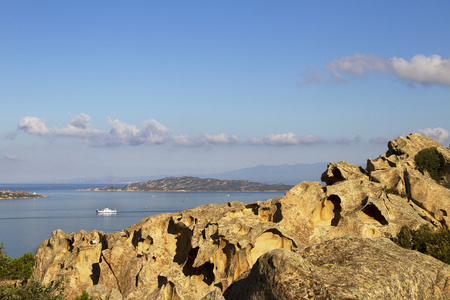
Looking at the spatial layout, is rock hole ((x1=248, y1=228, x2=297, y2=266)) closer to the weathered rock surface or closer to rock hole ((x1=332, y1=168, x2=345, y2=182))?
rock hole ((x1=332, y1=168, x2=345, y2=182))

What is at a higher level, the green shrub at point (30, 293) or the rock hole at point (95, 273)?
the green shrub at point (30, 293)

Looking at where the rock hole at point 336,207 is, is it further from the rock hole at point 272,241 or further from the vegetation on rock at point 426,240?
the rock hole at point 272,241

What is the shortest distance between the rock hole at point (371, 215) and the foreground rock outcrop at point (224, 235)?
0.23ft

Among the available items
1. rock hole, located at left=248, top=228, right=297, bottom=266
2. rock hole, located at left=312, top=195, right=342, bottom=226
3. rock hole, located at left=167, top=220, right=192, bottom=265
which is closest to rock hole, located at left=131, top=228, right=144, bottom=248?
rock hole, located at left=167, top=220, right=192, bottom=265

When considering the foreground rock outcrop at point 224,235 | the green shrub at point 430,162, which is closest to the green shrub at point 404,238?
the foreground rock outcrop at point 224,235

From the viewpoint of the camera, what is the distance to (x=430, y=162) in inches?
1821

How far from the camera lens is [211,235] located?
31203mm

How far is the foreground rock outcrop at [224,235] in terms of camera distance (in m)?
29.9

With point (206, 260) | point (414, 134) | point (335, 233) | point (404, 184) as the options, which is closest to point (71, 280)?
point (206, 260)

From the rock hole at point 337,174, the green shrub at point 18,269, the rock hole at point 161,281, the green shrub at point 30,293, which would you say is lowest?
the green shrub at point 18,269

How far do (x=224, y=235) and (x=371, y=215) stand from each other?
38.7 ft

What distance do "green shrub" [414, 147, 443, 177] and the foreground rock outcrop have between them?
481 cm

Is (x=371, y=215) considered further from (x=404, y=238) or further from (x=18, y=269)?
(x=18, y=269)

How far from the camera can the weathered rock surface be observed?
9.52 meters
